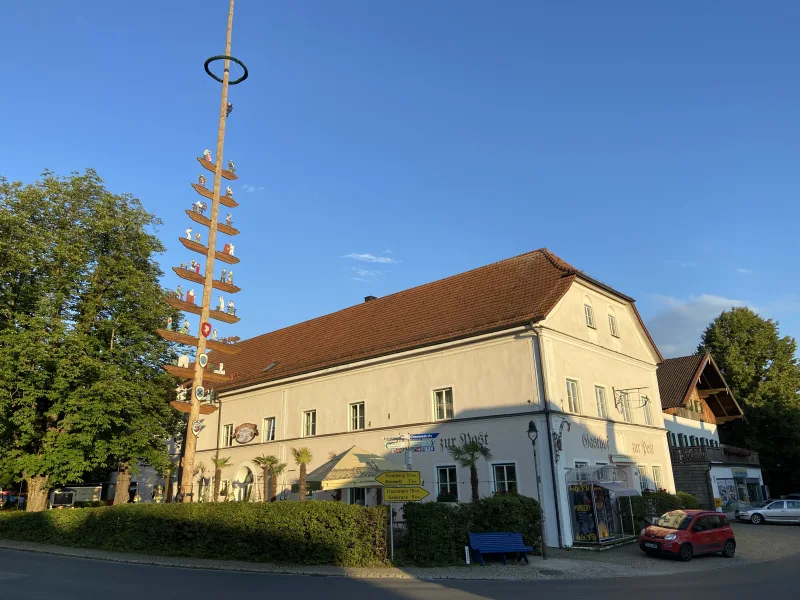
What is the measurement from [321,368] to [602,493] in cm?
1434

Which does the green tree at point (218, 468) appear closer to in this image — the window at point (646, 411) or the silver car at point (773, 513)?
the window at point (646, 411)

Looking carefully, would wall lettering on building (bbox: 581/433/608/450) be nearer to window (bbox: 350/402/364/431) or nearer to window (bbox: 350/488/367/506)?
window (bbox: 350/488/367/506)

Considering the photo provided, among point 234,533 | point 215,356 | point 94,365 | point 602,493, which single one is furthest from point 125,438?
point 602,493

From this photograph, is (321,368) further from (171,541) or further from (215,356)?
(215,356)

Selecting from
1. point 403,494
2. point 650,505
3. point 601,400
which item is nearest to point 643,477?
point 650,505

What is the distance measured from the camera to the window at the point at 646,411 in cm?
2802

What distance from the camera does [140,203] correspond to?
96.4ft

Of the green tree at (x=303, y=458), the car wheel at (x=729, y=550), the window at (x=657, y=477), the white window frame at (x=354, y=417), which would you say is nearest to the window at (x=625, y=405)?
the window at (x=657, y=477)

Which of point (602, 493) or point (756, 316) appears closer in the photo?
point (602, 493)

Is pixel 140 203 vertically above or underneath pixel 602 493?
above

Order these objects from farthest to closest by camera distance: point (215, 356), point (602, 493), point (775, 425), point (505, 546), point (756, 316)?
point (756, 316), point (775, 425), point (215, 356), point (602, 493), point (505, 546)

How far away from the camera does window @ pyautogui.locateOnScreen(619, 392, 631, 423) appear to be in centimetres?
2625

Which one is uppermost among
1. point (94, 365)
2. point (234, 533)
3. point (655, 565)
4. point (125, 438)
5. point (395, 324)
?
point (395, 324)

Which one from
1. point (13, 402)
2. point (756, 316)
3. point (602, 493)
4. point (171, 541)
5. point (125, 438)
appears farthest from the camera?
point (756, 316)
